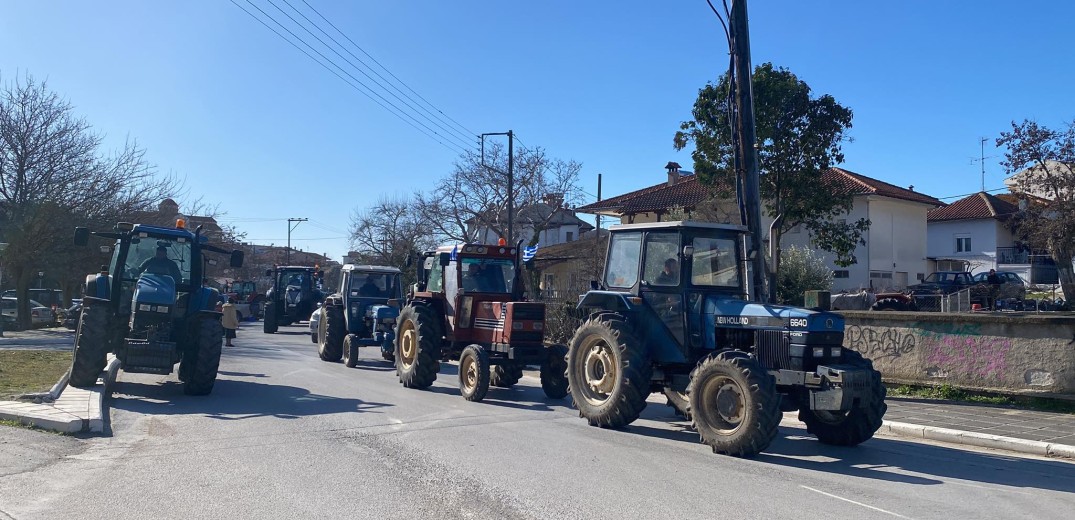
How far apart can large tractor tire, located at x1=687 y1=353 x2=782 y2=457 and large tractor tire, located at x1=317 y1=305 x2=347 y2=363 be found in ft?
40.7

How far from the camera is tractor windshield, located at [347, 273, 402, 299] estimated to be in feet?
67.2

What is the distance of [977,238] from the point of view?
48562 mm

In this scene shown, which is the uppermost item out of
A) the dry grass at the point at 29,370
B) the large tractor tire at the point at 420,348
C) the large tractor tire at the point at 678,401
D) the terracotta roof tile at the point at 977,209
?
the terracotta roof tile at the point at 977,209

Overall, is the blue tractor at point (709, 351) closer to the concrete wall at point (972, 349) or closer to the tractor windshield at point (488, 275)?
the tractor windshield at point (488, 275)

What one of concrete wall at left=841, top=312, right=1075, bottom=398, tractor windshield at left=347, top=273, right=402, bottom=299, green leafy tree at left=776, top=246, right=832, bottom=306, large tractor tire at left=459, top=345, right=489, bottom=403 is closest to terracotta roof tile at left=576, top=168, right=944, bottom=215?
green leafy tree at left=776, top=246, right=832, bottom=306

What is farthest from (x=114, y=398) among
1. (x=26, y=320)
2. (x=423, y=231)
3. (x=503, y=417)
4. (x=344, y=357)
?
(x=423, y=231)

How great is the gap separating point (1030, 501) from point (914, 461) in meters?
1.84

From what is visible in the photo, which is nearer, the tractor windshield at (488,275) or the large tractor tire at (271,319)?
the tractor windshield at (488,275)

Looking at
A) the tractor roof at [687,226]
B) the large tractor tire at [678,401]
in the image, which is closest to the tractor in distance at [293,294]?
the large tractor tire at [678,401]

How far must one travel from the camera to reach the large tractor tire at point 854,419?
929 cm

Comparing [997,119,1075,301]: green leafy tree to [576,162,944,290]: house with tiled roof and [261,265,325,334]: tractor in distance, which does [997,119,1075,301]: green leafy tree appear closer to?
[576,162,944,290]: house with tiled roof

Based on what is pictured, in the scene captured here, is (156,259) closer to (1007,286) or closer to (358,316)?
(358,316)

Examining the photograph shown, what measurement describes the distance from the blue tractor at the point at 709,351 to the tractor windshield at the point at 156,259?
678 centimetres

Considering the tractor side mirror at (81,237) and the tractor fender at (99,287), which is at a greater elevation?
the tractor side mirror at (81,237)
